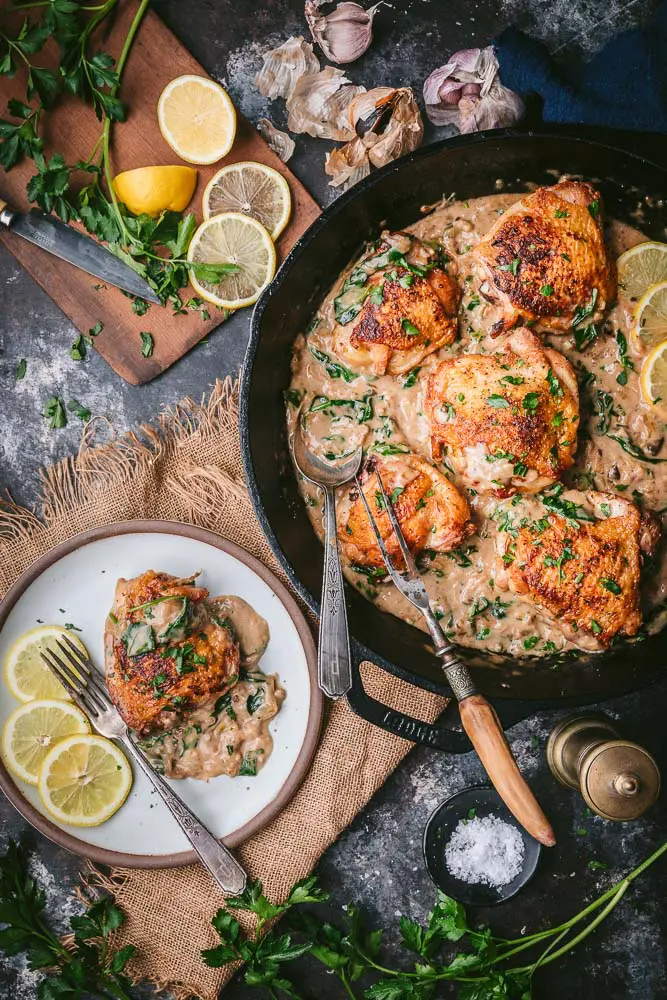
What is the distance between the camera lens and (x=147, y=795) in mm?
3279

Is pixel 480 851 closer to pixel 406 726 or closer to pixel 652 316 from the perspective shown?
pixel 406 726

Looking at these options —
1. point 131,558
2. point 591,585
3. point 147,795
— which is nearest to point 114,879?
point 147,795

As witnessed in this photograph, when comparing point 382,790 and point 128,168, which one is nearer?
point 128,168

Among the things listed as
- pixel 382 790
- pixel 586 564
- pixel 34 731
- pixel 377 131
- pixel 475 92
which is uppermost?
pixel 377 131

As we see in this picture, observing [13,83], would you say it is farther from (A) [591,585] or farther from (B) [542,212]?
(A) [591,585]

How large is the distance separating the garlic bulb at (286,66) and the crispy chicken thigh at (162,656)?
7.35ft

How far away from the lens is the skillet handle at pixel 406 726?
2811 millimetres

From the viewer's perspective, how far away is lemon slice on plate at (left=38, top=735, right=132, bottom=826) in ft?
10.5

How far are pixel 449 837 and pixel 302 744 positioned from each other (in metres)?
0.78

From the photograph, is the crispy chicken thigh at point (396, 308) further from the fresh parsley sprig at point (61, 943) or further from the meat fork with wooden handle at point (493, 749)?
the fresh parsley sprig at point (61, 943)

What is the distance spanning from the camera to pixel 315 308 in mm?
3188

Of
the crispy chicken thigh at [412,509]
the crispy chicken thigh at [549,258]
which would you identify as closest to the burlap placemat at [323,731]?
the crispy chicken thigh at [412,509]

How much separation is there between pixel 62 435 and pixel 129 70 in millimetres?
1676

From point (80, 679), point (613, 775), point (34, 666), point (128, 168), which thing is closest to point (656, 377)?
point (613, 775)
